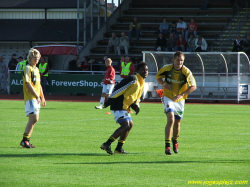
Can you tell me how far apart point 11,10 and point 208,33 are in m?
17.4

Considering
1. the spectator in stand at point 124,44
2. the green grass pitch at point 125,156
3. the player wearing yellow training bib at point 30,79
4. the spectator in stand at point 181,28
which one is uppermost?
the spectator in stand at point 181,28

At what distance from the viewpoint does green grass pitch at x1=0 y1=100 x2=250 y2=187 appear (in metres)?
7.51

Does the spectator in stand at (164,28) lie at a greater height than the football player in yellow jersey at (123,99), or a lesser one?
greater

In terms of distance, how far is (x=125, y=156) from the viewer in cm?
968

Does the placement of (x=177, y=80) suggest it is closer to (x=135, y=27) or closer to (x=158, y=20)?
(x=135, y=27)

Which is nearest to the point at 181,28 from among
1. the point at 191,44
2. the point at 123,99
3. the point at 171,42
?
the point at 171,42

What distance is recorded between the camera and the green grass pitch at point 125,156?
7508 millimetres

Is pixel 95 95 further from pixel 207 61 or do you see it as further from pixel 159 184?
pixel 159 184

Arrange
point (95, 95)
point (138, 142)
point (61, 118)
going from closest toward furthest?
point (138, 142) → point (61, 118) → point (95, 95)

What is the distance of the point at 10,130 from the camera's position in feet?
45.6

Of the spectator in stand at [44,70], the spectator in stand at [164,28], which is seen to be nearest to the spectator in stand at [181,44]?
the spectator in stand at [164,28]

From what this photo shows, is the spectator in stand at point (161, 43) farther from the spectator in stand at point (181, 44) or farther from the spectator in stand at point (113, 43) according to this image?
the spectator in stand at point (113, 43)

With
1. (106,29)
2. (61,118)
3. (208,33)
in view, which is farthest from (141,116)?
(106,29)

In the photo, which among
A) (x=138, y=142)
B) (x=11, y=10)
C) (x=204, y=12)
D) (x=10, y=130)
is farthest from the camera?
(x=11, y=10)
